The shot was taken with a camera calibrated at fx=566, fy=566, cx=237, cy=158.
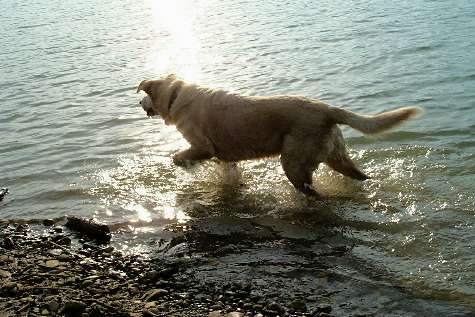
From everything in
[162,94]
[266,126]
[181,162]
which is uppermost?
[162,94]

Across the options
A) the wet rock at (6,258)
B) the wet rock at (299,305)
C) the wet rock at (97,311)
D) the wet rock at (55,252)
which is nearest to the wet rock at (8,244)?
the wet rock at (6,258)

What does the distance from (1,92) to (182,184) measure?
904cm

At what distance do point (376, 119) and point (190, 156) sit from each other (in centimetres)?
301

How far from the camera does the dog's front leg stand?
853 centimetres

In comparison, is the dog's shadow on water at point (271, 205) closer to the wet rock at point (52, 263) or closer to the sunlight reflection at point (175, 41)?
the wet rock at point (52, 263)

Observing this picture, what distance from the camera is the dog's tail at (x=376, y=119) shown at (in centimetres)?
665

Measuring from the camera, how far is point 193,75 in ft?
49.9

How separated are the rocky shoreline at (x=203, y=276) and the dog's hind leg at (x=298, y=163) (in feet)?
2.01

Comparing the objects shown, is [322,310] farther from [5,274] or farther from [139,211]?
[139,211]

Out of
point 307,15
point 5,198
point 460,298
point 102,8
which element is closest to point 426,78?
point 460,298

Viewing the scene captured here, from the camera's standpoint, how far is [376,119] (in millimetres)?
6855

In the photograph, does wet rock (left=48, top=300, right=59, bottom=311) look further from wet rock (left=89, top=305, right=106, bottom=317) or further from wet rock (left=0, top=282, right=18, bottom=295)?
wet rock (left=0, top=282, right=18, bottom=295)

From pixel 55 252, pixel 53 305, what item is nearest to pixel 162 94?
pixel 55 252

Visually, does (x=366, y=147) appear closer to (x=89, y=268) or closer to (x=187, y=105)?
(x=187, y=105)
